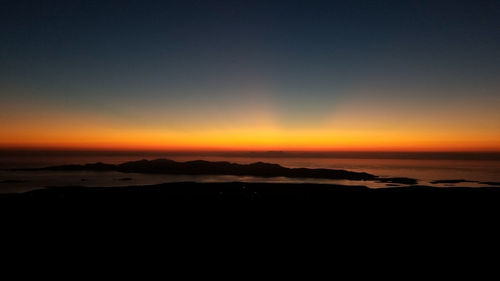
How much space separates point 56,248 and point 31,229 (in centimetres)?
674

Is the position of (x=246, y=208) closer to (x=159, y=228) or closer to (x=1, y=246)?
(x=159, y=228)

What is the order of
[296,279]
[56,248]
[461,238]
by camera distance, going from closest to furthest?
[296,279] → [56,248] → [461,238]

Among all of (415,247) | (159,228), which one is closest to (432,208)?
(415,247)

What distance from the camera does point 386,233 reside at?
22312mm

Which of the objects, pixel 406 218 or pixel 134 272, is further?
pixel 406 218

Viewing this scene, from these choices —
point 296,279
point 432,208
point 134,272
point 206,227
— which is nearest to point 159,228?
point 206,227

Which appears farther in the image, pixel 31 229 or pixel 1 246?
pixel 31 229

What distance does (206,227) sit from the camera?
78.5 ft

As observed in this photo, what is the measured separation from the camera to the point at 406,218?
90.7ft

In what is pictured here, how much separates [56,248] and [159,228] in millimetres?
6758

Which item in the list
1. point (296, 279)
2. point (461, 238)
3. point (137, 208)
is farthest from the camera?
point (137, 208)

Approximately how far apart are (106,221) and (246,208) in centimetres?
1295

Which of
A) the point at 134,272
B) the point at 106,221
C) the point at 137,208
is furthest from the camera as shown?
the point at 137,208

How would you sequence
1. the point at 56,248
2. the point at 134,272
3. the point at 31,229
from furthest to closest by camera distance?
the point at 31,229 < the point at 56,248 < the point at 134,272
